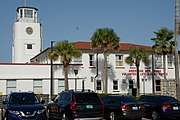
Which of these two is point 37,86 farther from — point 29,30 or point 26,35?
point 29,30

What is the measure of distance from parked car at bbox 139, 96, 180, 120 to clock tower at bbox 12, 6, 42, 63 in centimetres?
4151

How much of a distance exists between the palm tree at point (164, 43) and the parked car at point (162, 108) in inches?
977

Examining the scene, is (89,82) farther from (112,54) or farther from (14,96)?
(14,96)

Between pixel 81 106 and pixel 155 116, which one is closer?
pixel 81 106

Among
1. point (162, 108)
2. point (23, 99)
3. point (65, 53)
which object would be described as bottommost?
point (162, 108)

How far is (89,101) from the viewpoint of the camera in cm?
1409

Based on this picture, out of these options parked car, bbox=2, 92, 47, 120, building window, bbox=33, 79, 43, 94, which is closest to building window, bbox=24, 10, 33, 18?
building window, bbox=33, 79, 43, 94

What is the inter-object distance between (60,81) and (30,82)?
362cm

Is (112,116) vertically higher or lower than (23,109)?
lower

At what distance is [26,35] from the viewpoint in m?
58.0

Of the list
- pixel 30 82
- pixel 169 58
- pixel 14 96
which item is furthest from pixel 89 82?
pixel 14 96

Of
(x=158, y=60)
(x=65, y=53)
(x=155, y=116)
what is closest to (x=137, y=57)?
(x=158, y=60)

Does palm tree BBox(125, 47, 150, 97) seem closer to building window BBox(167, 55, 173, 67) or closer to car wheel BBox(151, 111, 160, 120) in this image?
building window BBox(167, 55, 173, 67)

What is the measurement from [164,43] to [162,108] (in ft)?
87.4
